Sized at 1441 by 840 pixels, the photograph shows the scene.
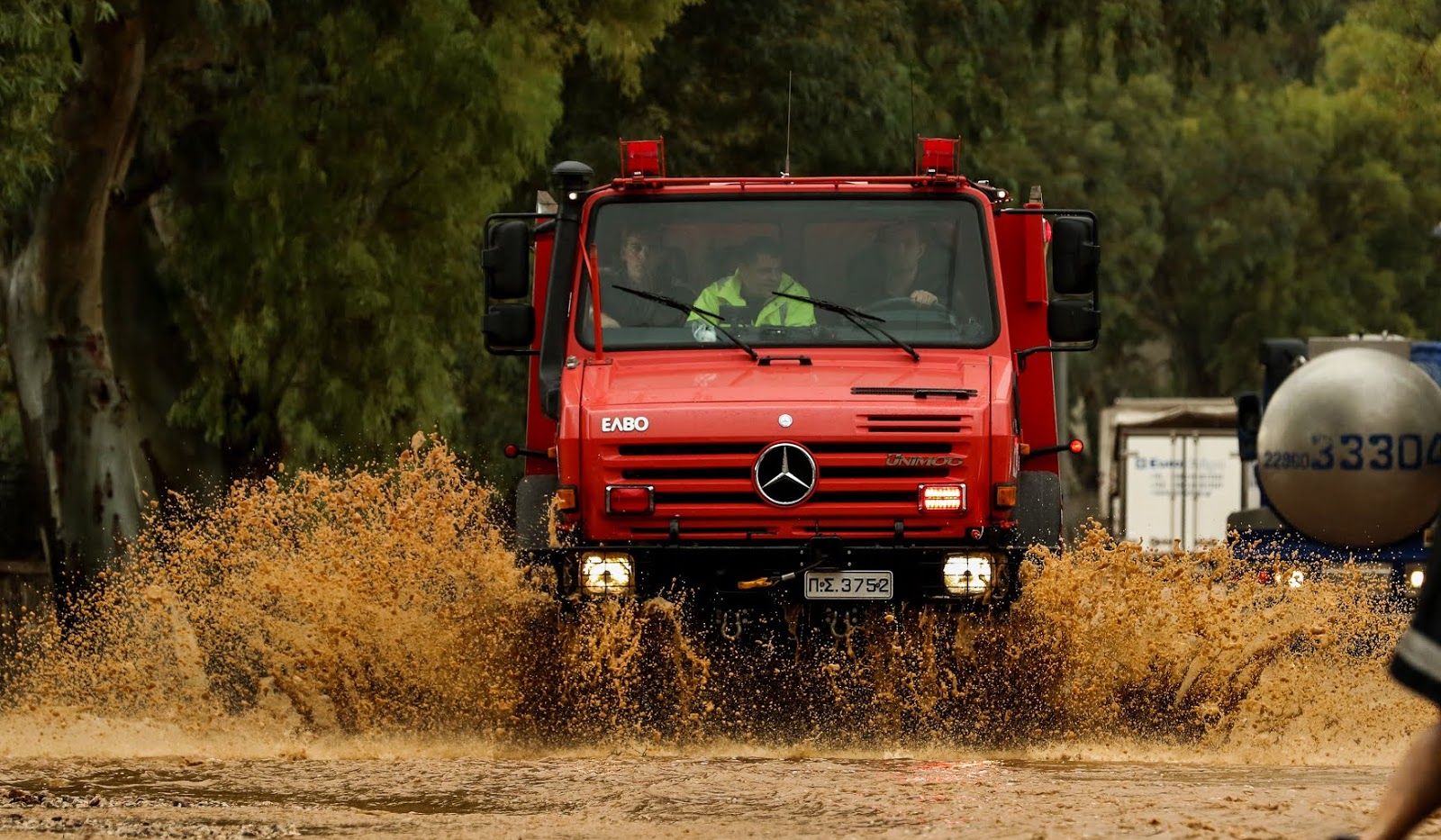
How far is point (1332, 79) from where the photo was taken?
60.0 metres

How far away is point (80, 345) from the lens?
1934 centimetres

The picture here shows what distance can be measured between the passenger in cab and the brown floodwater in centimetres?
121

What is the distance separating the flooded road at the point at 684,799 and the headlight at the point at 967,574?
70 cm

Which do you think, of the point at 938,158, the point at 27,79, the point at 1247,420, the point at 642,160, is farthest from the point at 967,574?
the point at 1247,420


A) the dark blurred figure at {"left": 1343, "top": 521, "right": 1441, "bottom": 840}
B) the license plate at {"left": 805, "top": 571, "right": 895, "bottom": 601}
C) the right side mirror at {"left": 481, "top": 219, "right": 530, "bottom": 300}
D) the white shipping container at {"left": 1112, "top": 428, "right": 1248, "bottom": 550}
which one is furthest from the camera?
the white shipping container at {"left": 1112, "top": 428, "right": 1248, "bottom": 550}

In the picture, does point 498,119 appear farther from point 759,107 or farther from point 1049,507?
point 1049,507

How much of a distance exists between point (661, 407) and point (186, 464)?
10.3m

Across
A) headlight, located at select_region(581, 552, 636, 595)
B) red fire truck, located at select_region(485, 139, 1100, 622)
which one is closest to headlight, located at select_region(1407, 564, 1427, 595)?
red fire truck, located at select_region(485, 139, 1100, 622)

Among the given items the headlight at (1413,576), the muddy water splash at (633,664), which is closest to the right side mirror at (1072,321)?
the muddy water splash at (633,664)

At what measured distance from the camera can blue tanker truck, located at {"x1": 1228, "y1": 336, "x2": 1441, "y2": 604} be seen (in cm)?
1891

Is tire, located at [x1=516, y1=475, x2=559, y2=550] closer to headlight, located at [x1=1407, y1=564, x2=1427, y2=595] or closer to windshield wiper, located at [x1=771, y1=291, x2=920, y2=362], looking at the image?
windshield wiper, located at [x1=771, y1=291, x2=920, y2=362]

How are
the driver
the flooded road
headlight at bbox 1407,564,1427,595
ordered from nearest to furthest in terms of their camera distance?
the flooded road
the driver
headlight at bbox 1407,564,1427,595

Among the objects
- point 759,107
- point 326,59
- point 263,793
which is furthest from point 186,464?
point 263,793

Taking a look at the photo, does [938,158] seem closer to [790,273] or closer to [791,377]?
[790,273]
